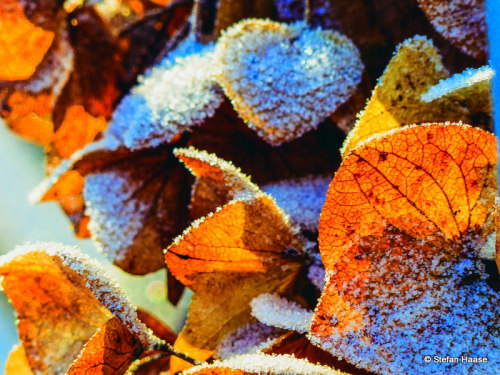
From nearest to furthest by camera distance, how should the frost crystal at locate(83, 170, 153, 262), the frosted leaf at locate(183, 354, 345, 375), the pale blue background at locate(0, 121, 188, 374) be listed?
the frosted leaf at locate(183, 354, 345, 375)
the frost crystal at locate(83, 170, 153, 262)
the pale blue background at locate(0, 121, 188, 374)

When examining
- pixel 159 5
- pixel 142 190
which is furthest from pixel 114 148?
pixel 159 5

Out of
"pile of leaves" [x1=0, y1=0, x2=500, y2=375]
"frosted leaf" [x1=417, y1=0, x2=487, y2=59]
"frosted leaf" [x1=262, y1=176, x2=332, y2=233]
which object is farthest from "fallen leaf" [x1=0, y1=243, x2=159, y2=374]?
"frosted leaf" [x1=417, y1=0, x2=487, y2=59]

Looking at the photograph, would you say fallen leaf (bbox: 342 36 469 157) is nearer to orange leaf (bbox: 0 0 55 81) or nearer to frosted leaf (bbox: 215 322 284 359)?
frosted leaf (bbox: 215 322 284 359)

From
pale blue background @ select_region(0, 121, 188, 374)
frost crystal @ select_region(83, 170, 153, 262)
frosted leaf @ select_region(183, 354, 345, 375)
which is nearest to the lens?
frosted leaf @ select_region(183, 354, 345, 375)

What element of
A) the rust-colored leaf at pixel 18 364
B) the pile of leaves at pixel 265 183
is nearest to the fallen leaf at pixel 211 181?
the pile of leaves at pixel 265 183

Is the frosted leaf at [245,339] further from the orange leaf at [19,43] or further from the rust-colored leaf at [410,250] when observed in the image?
the orange leaf at [19,43]

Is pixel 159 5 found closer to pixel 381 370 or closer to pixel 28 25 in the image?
A: pixel 28 25
